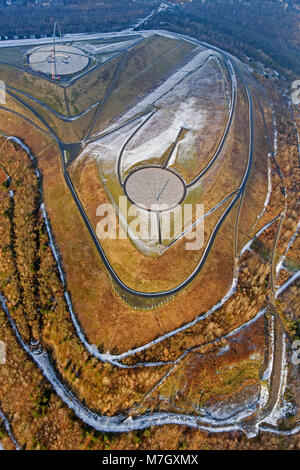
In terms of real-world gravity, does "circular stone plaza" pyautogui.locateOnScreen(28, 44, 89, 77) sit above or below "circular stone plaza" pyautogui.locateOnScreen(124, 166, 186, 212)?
above

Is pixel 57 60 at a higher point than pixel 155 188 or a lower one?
higher

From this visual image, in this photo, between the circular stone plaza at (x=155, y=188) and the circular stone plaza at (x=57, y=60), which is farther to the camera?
the circular stone plaza at (x=57, y=60)

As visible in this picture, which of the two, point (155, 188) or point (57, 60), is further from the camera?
point (57, 60)

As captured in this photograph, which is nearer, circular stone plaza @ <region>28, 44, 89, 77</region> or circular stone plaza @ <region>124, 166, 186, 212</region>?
circular stone plaza @ <region>124, 166, 186, 212</region>

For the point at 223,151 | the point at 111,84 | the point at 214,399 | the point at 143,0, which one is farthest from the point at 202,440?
the point at 143,0
